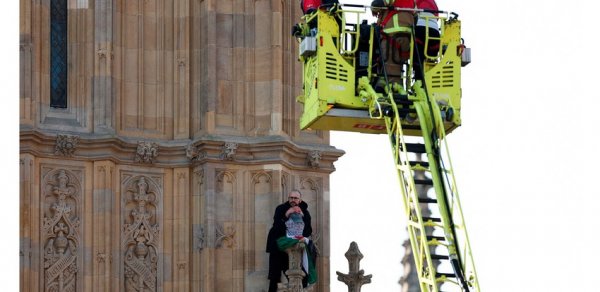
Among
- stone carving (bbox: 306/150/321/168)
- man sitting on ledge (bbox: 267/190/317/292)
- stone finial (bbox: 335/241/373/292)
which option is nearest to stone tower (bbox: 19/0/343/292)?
stone carving (bbox: 306/150/321/168)

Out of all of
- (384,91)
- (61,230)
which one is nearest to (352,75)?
(384,91)

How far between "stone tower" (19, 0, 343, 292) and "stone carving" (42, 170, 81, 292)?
18 millimetres

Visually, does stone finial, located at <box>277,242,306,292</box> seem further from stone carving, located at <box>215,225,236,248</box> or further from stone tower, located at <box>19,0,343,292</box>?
stone carving, located at <box>215,225,236,248</box>

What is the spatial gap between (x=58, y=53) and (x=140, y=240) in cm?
271

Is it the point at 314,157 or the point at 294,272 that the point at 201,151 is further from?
the point at 294,272

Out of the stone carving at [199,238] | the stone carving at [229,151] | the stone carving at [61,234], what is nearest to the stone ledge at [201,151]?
the stone carving at [229,151]

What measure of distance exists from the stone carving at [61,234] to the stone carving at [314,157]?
317 cm

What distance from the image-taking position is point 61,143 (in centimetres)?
2308

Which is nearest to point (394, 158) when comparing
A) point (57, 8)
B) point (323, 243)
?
point (323, 243)

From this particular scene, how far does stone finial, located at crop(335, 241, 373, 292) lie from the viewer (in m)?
23.5

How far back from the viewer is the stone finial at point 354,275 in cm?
2350

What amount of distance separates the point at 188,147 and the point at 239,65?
1.35m

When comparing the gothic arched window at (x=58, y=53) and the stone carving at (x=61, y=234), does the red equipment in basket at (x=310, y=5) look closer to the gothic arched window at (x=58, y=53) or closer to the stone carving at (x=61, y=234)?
the gothic arched window at (x=58, y=53)

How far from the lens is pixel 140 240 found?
930 inches
